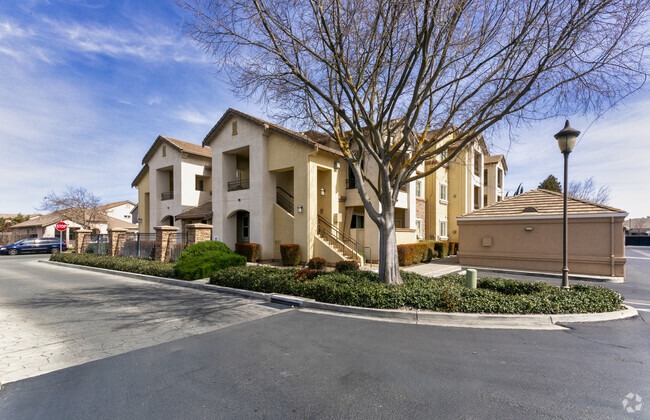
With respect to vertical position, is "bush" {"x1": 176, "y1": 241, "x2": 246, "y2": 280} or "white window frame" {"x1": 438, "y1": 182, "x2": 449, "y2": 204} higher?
"white window frame" {"x1": 438, "y1": 182, "x2": 449, "y2": 204}

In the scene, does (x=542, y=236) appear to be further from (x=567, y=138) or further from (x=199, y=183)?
(x=199, y=183)

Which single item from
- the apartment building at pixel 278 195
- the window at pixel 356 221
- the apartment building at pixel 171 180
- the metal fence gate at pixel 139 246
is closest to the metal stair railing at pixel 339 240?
the apartment building at pixel 278 195

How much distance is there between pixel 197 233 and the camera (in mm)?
Result: 14195

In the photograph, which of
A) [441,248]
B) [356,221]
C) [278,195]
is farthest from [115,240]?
[441,248]

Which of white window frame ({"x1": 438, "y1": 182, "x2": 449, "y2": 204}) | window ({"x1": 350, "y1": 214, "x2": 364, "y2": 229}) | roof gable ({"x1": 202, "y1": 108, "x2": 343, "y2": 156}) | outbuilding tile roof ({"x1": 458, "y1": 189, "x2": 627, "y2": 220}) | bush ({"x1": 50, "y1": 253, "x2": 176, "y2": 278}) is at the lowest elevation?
bush ({"x1": 50, "y1": 253, "x2": 176, "y2": 278})

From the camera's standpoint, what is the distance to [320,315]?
715 cm

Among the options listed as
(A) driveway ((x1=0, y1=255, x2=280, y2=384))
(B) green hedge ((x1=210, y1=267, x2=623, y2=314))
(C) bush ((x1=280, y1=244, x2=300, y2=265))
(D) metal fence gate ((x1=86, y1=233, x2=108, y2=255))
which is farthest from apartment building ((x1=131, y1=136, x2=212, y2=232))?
(B) green hedge ((x1=210, y1=267, x2=623, y2=314))

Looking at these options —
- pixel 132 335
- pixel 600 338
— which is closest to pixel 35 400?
pixel 132 335

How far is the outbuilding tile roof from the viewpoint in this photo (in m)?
13.7

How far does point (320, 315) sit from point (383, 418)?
4.03 m

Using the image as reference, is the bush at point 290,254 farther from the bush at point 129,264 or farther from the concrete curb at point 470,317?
the concrete curb at point 470,317

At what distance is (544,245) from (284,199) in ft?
45.9

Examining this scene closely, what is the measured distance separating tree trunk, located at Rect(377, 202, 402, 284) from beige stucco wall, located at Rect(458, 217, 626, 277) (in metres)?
9.84

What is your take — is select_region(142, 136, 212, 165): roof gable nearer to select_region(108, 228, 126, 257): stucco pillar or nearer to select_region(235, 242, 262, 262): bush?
select_region(108, 228, 126, 257): stucco pillar
